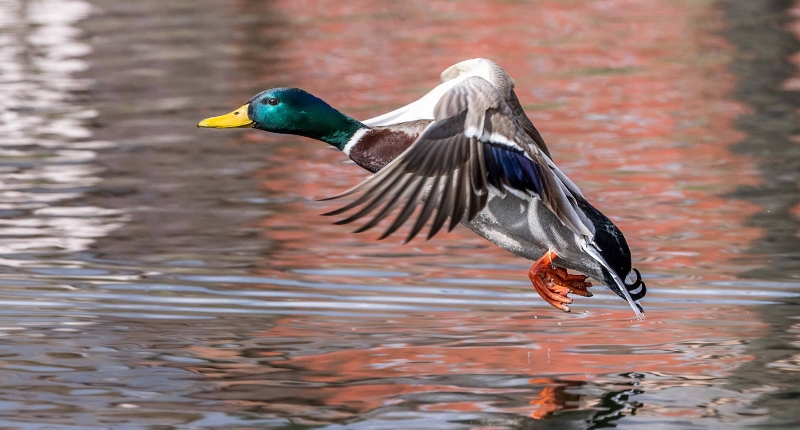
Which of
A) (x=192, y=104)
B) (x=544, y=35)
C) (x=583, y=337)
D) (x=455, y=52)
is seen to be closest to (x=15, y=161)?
(x=192, y=104)

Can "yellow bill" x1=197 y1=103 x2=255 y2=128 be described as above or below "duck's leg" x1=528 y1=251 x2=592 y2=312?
above

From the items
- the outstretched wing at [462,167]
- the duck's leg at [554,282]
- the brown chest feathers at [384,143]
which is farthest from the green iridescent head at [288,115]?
the duck's leg at [554,282]

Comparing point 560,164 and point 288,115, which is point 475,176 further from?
point 560,164

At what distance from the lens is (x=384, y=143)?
5.72 metres

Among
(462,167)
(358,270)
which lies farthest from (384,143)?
(358,270)

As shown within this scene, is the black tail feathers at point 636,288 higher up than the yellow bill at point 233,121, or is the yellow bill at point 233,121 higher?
the yellow bill at point 233,121

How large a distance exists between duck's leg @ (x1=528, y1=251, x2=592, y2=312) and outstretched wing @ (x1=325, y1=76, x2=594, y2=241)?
Answer: 427 millimetres

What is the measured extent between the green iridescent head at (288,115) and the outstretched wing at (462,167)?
2.57ft

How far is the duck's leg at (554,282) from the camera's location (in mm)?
5769

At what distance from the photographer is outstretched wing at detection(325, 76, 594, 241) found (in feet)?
16.6

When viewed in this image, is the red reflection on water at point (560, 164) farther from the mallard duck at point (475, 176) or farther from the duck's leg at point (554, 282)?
the mallard duck at point (475, 176)

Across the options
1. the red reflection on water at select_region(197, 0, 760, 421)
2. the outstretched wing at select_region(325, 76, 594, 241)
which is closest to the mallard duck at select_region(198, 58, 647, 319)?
the outstretched wing at select_region(325, 76, 594, 241)

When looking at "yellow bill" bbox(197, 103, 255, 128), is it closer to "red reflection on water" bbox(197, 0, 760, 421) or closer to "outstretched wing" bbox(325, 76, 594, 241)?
"red reflection on water" bbox(197, 0, 760, 421)

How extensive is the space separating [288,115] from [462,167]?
1.11 meters
